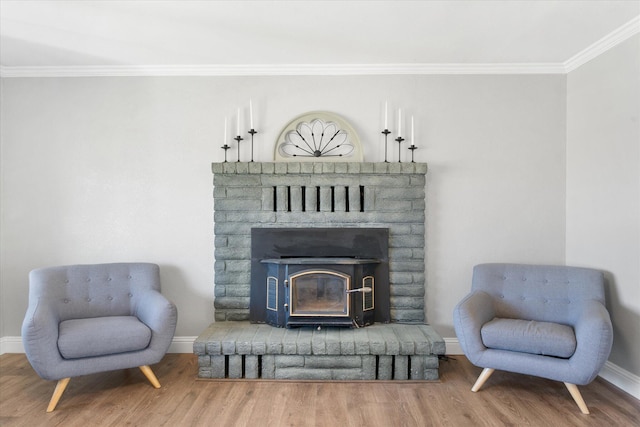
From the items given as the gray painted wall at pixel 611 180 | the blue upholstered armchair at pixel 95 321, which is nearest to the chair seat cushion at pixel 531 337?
the gray painted wall at pixel 611 180

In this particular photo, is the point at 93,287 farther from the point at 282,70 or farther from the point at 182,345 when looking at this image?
the point at 282,70

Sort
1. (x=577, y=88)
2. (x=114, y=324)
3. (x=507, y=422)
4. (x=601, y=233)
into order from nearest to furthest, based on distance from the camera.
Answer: (x=507, y=422) < (x=114, y=324) < (x=601, y=233) < (x=577, y=88)

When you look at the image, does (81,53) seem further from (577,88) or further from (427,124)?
(577,88)

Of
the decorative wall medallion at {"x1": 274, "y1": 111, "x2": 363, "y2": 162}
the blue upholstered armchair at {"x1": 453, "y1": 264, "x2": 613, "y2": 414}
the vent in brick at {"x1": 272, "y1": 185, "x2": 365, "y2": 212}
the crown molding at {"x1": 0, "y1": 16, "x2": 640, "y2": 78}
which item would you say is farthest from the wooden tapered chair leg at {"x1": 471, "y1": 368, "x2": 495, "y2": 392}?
the crown molding at {"x1": 0, "y1": 16, "x2": 640, "y2": 78}

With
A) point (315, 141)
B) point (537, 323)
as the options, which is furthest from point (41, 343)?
point (537, 323)

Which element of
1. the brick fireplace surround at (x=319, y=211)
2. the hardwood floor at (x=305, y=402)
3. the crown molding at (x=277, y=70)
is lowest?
the hardwood floor at (x=305, y=402)

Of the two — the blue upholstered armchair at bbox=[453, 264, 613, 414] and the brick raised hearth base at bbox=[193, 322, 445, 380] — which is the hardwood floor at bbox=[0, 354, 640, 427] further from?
the blue upholstered armchair at bbox=[453, 264, 613, 414]

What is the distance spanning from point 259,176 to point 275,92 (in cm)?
71

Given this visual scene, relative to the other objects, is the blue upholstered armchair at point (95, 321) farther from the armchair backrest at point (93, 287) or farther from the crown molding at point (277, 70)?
the crown molding at point (277, 70)

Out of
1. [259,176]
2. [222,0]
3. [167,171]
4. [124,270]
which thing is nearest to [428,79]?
[259,176]

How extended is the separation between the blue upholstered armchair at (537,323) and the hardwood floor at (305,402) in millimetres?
190

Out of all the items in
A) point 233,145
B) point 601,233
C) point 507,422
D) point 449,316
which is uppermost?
point 233,145

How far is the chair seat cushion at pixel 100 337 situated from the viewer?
2.76 meters

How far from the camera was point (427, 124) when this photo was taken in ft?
12.3
